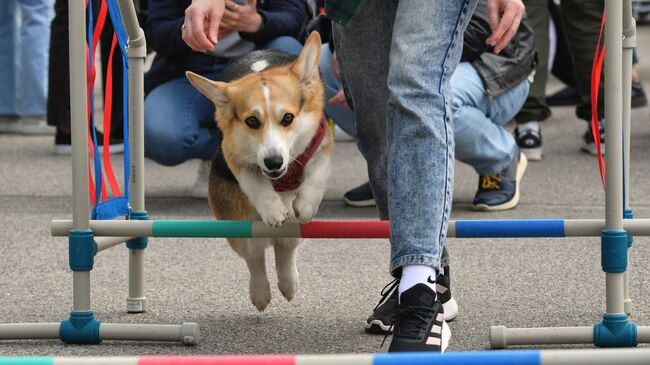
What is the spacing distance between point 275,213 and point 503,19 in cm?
89

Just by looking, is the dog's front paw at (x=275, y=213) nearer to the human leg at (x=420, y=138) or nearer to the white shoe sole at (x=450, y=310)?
the human leg at (x=420, y=138)

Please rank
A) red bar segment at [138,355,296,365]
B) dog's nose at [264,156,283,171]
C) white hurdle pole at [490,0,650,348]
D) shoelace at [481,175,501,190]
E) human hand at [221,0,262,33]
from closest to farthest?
red bar segment at [138,355,296,365] → white hurdle pole at [490,0,650,348] → dog's nose at [264,156,283,171] → human hand at [221,0,262,33] → shoelace at [481,175,501,190]

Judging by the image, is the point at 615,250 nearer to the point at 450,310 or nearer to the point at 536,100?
the point at 450,310

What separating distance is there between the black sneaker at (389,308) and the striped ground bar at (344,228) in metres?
0.27

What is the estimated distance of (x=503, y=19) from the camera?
131 inches

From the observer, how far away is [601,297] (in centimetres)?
438

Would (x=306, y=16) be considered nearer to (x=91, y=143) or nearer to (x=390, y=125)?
(x=91, y=143)

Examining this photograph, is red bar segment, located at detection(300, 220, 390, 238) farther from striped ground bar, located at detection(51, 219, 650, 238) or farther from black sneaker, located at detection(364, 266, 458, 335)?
black sneaker, located at detection(364, 266, 458, 335)

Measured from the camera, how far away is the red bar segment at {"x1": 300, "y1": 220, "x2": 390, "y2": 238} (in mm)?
3549

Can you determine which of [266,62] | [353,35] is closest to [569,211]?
[266,62]

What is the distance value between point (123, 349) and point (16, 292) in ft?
3.18

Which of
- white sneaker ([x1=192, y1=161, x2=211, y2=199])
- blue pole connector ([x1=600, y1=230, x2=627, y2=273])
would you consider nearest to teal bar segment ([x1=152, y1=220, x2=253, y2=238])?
blue pole connector ([x1=600, y1=230, x2=627, y2=273])

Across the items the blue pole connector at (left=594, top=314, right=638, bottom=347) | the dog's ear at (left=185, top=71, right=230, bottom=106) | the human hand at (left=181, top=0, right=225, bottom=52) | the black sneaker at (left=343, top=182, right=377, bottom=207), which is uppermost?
the human hand at (left=181, top=0, right=225, bottom=52)

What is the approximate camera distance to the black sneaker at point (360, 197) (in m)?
6.24
